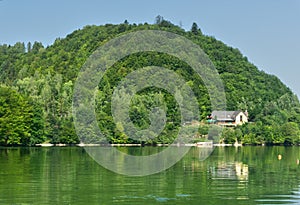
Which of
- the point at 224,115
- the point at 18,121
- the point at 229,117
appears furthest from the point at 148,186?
the point at 229,117

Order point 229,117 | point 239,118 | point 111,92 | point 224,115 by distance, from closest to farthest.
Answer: point 111,92, point 224,115, point 229,117, point 239,118

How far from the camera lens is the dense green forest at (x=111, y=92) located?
3265 inches

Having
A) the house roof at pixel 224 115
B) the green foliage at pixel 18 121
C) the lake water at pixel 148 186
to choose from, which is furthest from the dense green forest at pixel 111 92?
the lake water at pixel 148 186

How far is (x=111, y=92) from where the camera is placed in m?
116

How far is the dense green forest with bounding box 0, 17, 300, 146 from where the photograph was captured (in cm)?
8294

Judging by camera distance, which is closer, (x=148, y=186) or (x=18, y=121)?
(x=148, y=186)

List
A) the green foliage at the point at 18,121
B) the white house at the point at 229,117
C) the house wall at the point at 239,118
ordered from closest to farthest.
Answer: the green foliage at the point at 18,121 → the white house at the point at 229,117 → the house wall at the point at 239,118

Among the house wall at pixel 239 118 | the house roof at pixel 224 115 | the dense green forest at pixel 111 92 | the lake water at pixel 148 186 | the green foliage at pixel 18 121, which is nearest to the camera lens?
the lake water at pixel 148 186

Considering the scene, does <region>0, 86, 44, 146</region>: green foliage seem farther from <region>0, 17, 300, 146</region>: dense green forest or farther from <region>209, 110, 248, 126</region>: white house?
<region>209, 110, 248, 126</region>: white house

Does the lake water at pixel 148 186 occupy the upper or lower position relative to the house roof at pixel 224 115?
lower

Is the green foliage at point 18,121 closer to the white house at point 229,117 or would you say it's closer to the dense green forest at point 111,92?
the dense green forest at point 111,92

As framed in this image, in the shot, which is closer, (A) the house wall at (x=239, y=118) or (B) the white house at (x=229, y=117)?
(B) the white house at (x=229, y=117)

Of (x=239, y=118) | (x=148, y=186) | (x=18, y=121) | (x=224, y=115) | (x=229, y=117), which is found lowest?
(x=148, y=186)

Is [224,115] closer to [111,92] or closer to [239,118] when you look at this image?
[239,118]
